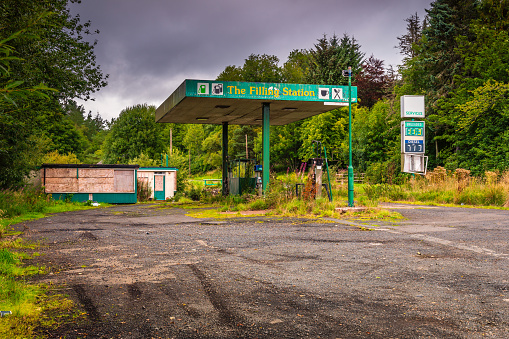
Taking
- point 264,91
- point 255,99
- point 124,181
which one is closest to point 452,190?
point 264,91

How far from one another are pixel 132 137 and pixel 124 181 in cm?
3726

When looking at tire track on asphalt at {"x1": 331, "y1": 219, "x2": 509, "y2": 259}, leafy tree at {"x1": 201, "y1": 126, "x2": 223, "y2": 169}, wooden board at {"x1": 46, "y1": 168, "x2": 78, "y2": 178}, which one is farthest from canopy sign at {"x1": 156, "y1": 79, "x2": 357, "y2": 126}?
leafy tree at {"x1": 201, "y1": 126, "x2": 223, "y2": 169}

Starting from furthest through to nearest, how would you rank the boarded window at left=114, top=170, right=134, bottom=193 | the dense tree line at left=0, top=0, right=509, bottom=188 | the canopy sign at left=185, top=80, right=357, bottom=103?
the boarded window at left=114, top=170, right=134, bottom=193 < the canopy sign at left=185, top=80, right=357, bottom=103 < the dense tree line at left=0, top=0, right=509, bottom=188

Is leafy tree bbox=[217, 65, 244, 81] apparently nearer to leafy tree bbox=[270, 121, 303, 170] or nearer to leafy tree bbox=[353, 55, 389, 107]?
leafy tree bbox=[270, 121, 303, 170]


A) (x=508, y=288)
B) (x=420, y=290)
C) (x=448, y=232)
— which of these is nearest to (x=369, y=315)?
(x=420, y=290)

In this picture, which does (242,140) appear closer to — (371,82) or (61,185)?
(371,82)

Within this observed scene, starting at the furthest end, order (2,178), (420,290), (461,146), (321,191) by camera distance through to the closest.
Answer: (461,146)
(2,178)
(321,191)
(420,290)

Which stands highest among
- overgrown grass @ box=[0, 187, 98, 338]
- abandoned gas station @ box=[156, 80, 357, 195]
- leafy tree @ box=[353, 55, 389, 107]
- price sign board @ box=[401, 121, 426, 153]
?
leafy tree @ box=[353, 55, 389, 107]

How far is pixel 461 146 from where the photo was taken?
37.0m

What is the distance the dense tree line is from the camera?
14688mm

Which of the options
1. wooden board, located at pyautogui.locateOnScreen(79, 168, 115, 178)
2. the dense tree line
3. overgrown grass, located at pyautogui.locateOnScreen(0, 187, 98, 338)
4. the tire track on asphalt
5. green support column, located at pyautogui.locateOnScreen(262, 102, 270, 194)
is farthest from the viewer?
wooden board, located at pyautogui.locateOnScreen(79, 168, 115, 178)

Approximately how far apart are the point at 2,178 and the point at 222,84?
11.5 m

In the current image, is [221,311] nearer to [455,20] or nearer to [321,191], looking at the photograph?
[321,191]

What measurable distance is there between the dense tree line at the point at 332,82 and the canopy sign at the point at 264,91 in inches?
259
